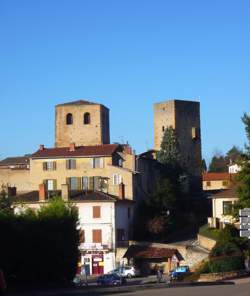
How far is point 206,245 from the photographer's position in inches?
3445

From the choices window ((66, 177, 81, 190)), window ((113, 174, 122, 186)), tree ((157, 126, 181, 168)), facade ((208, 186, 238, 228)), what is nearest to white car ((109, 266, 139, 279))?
facade ((208, 186, 238, 228))

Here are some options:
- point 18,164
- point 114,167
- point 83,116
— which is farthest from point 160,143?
point 114,167

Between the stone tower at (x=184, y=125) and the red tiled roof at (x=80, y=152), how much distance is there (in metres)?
27.5

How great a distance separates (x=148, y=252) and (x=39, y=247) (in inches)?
1331

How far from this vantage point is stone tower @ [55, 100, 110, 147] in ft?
433

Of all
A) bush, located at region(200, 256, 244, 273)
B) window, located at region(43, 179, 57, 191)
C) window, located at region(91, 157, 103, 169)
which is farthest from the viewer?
window, located at region(43, 179, 57, 191)

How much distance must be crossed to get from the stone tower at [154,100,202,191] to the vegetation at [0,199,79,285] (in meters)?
75.7

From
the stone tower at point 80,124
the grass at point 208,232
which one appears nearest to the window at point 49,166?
the grass at point 208,232

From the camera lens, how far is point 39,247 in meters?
55.5

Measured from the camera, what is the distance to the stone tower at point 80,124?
13188 cm

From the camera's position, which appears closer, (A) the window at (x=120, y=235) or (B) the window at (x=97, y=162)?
(A) the window at (x=120, y=235)

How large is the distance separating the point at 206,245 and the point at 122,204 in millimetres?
12235

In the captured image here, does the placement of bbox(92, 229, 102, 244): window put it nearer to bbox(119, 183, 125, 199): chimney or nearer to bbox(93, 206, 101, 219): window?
bbox(93, 206, 101, 219): window

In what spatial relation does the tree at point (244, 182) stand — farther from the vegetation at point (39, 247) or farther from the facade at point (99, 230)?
the facade at point (99, 230)
